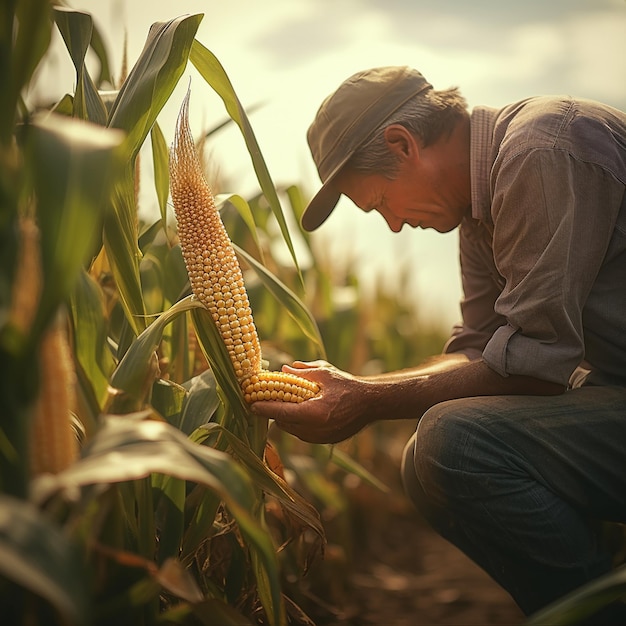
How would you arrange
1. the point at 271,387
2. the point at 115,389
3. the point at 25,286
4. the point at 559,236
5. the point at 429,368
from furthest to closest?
the point at 429,368 < the point at 559,236 < the point at 271,387 < the point at 115,389 < the point at 25,286

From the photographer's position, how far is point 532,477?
7.09 ft

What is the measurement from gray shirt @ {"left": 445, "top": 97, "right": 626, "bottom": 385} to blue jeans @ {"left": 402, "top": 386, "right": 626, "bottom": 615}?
14 cm

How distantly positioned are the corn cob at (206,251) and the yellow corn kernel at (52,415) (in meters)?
0.68

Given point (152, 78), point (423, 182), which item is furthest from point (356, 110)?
point (152, 78)

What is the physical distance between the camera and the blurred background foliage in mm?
1069

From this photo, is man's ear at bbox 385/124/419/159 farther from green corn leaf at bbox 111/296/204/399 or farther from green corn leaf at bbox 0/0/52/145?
green corn leaf at bbox 0/0/52/145

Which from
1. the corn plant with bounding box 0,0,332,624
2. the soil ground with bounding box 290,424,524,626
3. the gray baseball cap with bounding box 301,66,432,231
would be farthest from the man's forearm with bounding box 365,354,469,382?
the soil ground with bounding box 290,424,524,626

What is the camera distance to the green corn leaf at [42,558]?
3.14 feet

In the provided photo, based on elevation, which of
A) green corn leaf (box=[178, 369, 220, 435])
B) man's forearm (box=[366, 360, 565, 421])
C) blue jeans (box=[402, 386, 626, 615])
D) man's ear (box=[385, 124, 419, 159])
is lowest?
blue jeans (box=[402, 386, 626, 615])

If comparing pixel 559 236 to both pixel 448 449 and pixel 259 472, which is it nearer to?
pixel 448 449

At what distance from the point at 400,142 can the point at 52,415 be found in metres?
1.63

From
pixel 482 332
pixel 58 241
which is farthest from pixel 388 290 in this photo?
pixel 58 241

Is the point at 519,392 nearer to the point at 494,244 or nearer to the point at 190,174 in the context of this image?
the point at 494,244

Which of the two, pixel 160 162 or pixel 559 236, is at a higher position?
pixel 160 162
